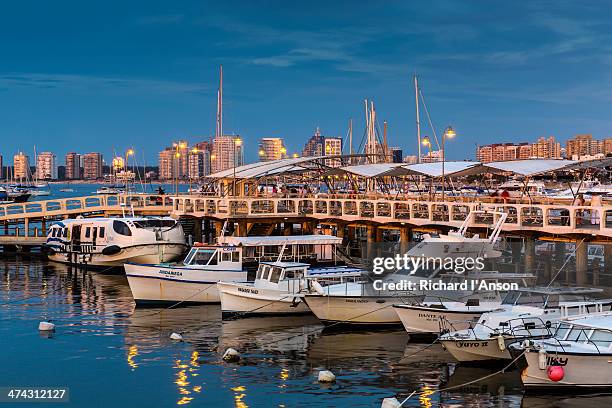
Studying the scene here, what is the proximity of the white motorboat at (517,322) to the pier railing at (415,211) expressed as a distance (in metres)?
6.56

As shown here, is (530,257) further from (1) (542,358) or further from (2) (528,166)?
(1) (542,358)

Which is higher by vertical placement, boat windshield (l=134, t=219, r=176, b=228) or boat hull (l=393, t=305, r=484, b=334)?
boat windshield (l=134, t=219, r=176, b=228)

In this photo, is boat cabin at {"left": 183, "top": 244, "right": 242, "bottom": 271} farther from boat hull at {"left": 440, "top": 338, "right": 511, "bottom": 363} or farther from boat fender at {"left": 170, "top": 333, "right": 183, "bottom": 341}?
boat hull at {"left": 440, "top": 338, "right": 511, "bottom": 363}

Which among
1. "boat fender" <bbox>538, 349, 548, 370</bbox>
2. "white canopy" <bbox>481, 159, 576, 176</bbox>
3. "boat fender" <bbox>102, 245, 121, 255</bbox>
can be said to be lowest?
"boat fender" <bbox>538, 349, 548, 370</bbox>

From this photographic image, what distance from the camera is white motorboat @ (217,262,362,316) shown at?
3888 centimetres

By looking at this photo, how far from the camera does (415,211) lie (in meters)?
48.8

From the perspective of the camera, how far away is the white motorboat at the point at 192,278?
42469 mm

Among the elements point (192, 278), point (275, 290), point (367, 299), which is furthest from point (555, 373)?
point (192, 278)

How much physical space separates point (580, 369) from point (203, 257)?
2175 cm

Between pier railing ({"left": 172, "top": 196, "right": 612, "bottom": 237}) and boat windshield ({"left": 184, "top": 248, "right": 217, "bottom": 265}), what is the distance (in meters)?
11.0

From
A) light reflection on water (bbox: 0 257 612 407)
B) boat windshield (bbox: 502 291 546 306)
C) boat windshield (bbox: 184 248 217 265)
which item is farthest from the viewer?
boat windshield (bbox: 184 248 217 265)

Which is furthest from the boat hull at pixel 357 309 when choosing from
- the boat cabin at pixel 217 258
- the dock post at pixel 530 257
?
the boat cabin at pixel 217 258

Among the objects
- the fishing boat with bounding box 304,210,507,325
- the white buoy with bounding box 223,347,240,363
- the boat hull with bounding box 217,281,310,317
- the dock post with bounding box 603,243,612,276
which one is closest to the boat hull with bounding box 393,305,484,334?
the fishing boat with bounding box 304,210,507,325

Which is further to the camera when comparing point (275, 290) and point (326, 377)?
point (275, 290)
